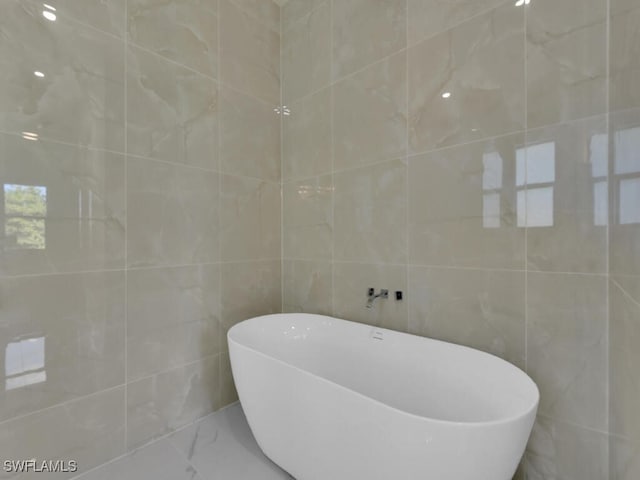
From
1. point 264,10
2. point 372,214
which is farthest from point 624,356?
point 264,10

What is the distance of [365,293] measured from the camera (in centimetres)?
177

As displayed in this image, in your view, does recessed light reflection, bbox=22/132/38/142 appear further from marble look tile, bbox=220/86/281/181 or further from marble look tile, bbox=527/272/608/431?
marble look tile, bbox=527/272/608/431

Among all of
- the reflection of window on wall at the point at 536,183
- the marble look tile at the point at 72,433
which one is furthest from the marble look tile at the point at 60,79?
the reflection of window on wall at the point at 536,183

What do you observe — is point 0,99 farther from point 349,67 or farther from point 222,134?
point 349,67

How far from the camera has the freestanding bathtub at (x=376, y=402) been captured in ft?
2.56

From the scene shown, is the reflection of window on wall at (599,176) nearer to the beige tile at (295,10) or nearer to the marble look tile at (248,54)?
the beige tile at (295,10)

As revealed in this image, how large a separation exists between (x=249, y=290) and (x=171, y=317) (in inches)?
20.4

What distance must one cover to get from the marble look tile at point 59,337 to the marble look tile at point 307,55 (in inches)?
65.1

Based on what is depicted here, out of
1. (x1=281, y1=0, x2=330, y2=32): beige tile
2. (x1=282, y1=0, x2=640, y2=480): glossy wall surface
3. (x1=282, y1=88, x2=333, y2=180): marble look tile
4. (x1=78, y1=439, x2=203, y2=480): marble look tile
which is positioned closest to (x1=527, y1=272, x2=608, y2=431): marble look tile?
(x1=282, y1=0, x2=640, y2=480): glossy wall surface

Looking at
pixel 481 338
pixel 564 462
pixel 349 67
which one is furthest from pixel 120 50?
pixel 564 462

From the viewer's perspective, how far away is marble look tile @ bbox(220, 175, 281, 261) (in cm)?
188

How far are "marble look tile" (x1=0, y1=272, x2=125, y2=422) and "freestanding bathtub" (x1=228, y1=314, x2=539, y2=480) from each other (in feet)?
1.95

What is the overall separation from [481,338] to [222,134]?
1.82 metres

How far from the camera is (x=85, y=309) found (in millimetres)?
1345
